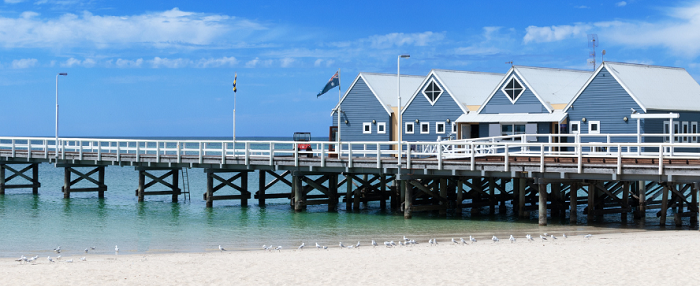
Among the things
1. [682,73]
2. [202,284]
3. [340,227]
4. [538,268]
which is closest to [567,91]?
[682,73]

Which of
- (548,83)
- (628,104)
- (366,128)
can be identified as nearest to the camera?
(628,104)

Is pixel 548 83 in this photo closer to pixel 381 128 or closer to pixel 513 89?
pixel 513 89

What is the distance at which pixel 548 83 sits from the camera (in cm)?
3934

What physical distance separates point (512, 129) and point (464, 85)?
5.76m

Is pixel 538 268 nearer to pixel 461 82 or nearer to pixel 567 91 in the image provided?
pixel 567 91

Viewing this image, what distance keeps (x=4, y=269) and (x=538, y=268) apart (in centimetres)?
1080

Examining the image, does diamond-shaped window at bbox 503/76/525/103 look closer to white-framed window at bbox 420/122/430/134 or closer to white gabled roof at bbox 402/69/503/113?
white gabled roof at bbox 402/69/503/113

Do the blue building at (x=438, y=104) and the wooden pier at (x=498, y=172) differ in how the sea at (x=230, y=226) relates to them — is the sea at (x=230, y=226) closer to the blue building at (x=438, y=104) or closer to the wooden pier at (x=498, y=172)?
the wooden pier at (x=498, y=172)

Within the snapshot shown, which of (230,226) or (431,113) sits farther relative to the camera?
(431,113)

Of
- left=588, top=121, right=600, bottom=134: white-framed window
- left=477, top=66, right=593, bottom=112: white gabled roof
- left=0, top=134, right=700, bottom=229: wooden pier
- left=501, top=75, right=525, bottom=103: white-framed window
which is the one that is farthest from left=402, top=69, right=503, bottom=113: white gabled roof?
left=0, top=134, right=700, bottom=229: wooden pier

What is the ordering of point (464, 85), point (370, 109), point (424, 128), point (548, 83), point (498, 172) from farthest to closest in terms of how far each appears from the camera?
point (370, 109), point (464, 85), point (424, 128), point (548, 83), point (498, 172)

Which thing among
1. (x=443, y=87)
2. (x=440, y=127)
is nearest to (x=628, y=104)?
(x=443, y=87)

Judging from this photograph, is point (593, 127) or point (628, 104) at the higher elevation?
point (628, 104)

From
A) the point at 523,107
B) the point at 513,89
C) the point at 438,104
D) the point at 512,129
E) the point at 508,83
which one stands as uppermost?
the point at 508,83
